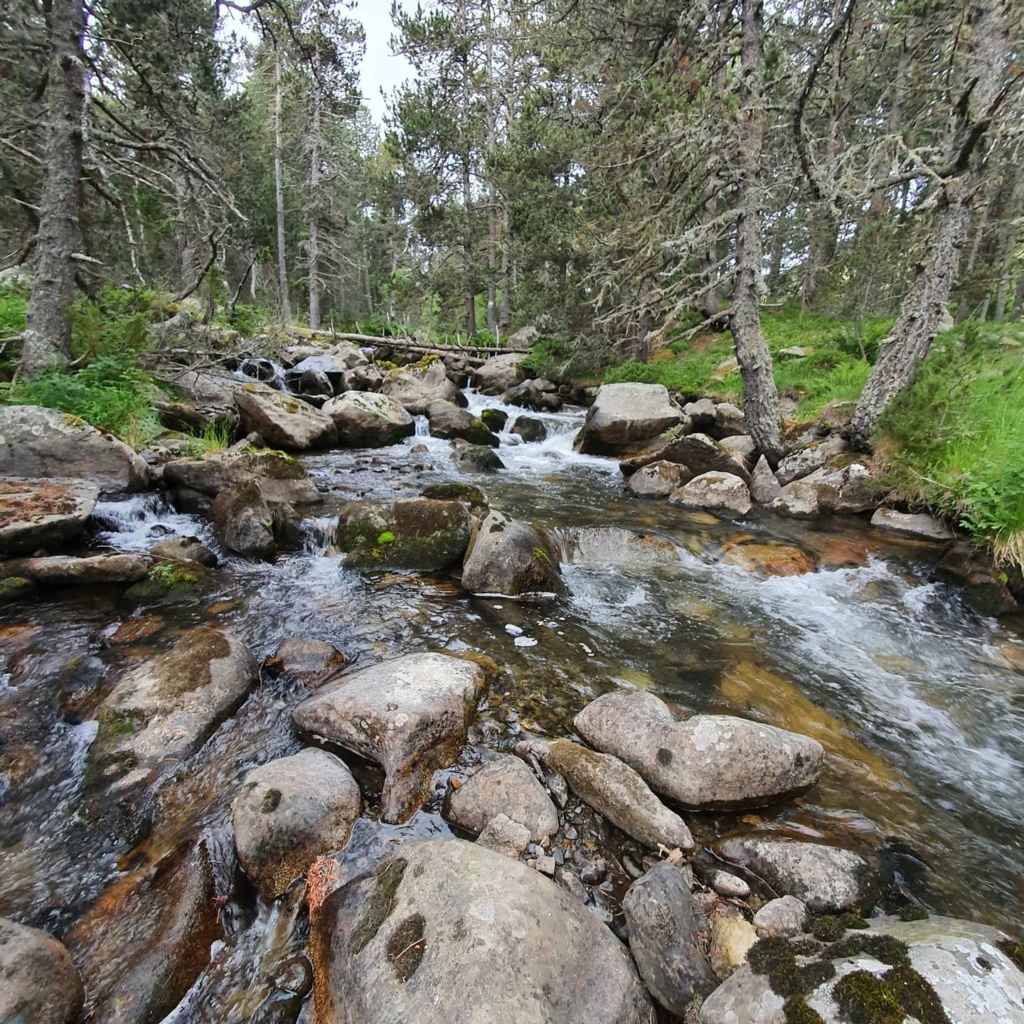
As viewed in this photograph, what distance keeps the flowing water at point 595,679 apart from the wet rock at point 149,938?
80 millimetres

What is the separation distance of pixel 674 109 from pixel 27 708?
430 inches

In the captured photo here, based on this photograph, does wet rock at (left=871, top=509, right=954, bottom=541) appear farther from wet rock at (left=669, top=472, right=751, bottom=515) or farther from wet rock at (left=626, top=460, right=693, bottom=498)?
wet rock at (left=626, top=460, right=693, bottom=498)

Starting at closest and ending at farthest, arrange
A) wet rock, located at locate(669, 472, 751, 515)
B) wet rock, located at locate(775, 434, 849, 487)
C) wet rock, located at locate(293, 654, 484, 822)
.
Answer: wet rock, located at locate(293, 654, 484, 822) < wet rock, located at locate(669, 472, 751, 515) < wet rock, located at locate(775, 434, 849, 487)

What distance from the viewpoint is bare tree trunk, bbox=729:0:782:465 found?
25.5 feet

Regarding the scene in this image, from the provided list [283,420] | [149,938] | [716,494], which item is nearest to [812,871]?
[149,938]

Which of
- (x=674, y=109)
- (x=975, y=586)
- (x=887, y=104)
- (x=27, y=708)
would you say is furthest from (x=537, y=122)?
(x=27, y=708)

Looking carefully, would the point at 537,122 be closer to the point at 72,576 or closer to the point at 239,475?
the point at 239,475

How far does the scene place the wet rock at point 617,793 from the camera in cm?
259

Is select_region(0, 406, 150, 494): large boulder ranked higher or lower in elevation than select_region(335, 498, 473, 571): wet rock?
higher

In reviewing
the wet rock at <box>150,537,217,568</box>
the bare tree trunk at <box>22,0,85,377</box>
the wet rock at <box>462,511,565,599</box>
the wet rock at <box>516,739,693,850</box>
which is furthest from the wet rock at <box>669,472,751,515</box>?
the bare tree trunk at <box>22,0,85,377</box>

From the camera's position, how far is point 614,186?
32.9ft

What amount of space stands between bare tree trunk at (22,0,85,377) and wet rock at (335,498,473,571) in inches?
211

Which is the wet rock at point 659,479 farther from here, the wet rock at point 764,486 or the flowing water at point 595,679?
the flowing water at point 595,679

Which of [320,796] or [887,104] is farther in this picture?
[887,104]
